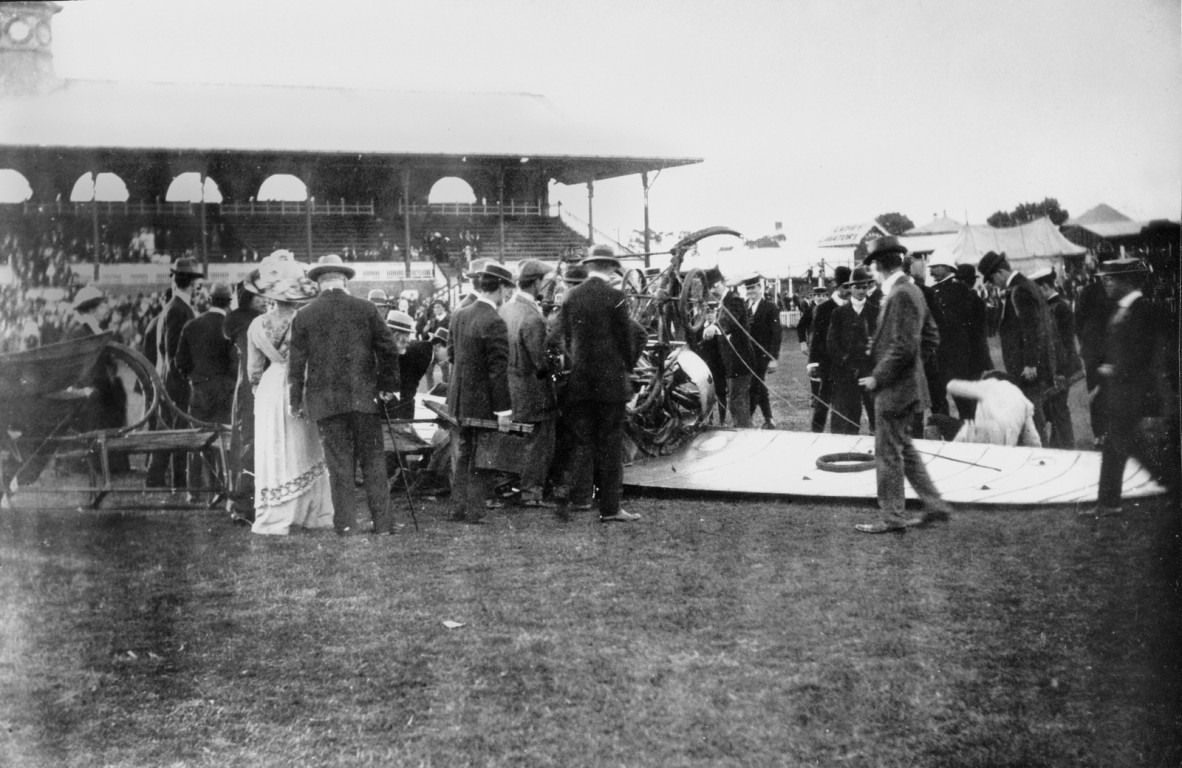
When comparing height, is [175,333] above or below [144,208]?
below

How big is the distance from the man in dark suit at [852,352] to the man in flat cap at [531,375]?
2010 mm

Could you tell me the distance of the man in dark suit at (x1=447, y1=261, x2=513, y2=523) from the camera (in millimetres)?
5699

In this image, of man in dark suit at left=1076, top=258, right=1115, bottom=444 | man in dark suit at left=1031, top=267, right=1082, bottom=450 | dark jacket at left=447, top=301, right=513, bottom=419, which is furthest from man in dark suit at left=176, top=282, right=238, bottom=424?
man in dark suit at left=1076, top=258, right=1115, bottom=444

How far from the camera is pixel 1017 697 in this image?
332 centimetres

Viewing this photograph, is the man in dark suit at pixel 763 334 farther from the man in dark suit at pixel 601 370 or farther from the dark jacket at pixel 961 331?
the dark jacket at pixel 961 331

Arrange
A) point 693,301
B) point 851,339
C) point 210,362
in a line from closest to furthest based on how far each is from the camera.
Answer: point 851,339 → point 210,362 → point 693,301

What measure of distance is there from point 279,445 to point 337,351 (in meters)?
0.80

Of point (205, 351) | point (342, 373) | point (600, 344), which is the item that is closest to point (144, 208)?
point (205, 351)

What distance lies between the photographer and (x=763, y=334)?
565 centimetres

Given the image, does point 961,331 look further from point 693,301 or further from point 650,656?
point 693,301

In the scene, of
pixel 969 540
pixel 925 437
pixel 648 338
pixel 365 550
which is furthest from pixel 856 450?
pixel 365 550

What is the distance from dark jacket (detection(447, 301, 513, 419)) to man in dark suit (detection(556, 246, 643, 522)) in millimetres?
421

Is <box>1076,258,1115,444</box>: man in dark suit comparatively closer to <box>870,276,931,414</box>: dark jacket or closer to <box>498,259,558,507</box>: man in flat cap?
<box>870,276,931,414</box>: dark jacket

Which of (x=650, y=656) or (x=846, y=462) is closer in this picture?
(x=650, y=656)
